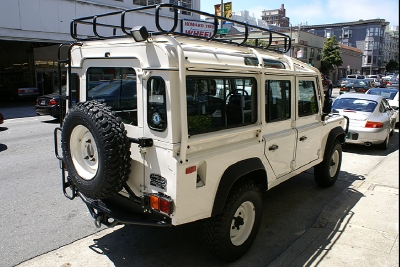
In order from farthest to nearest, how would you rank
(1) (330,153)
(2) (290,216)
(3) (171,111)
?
(1) (330,153), (2) (290,216), (3) (171,111)

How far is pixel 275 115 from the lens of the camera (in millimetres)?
4090

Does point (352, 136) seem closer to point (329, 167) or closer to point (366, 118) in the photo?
point (366, 118)

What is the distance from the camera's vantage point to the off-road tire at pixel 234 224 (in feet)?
10.7

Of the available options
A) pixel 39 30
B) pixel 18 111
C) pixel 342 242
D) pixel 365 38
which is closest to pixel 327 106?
pixel 342 242

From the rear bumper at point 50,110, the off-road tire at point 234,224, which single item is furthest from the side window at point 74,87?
the rear bumper at point 50,110

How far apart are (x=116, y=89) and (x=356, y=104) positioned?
26.3ft

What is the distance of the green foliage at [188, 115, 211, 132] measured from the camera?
2971 millimetres

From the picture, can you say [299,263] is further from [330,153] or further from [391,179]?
[391,179]

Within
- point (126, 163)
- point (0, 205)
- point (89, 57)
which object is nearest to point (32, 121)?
point (0, 205)

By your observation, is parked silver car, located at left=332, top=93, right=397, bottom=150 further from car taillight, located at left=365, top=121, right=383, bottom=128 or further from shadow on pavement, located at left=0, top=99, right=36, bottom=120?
shadow on pavement, located at left=0, top=99, right=36, bottom=120

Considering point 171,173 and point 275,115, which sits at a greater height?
point 275,115

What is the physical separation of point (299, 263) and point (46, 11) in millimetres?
19235

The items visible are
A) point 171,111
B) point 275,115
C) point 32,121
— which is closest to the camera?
point 171,111

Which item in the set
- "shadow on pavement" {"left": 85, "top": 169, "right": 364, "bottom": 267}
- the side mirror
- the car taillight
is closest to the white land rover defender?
"shadow on pavement" {"left": 85, "top": 169, "right": 364, "bottom": 267}
